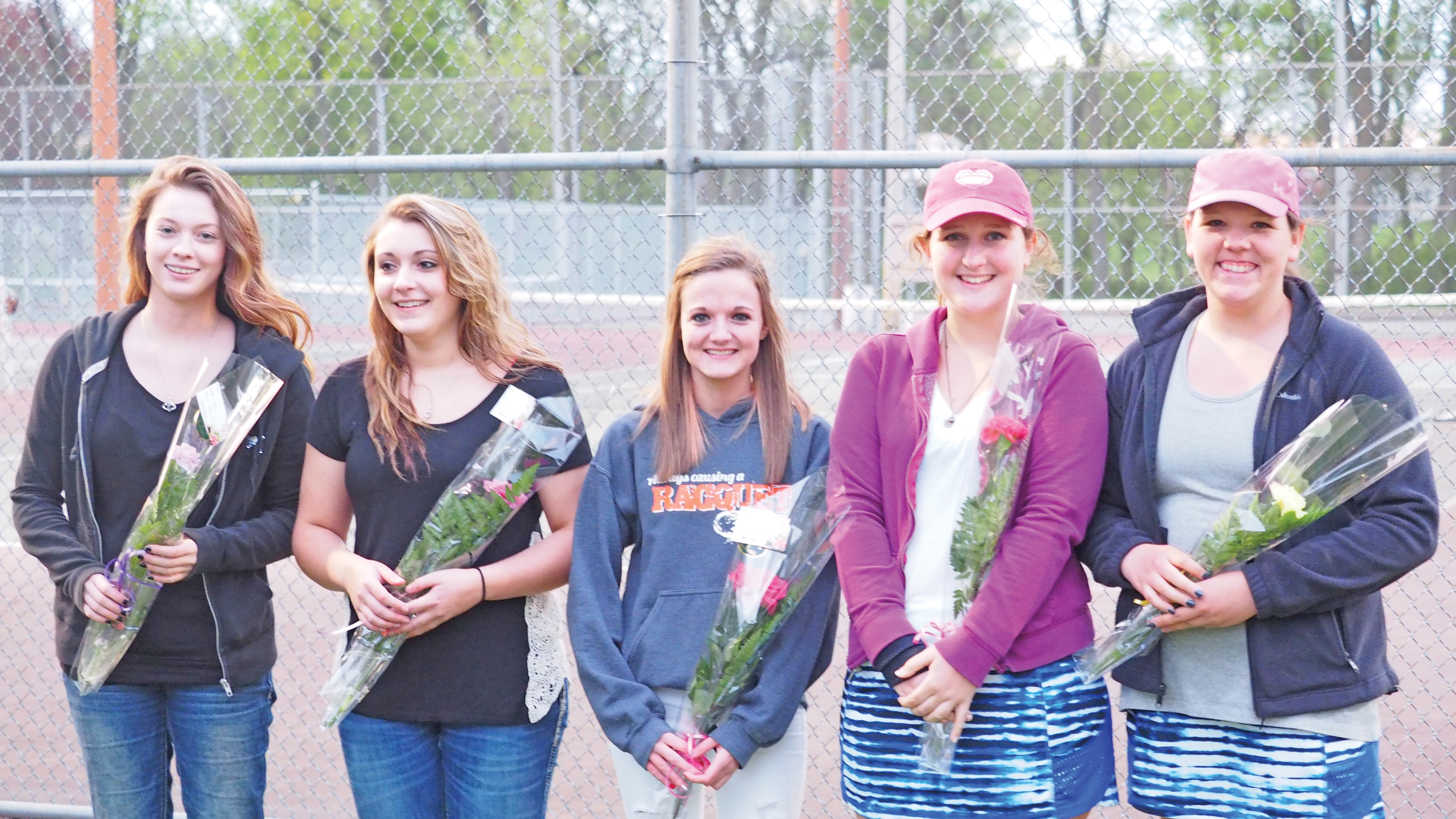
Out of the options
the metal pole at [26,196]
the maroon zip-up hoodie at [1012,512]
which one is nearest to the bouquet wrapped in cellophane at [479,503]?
the maroon zip-up hoodie at [1012,512]

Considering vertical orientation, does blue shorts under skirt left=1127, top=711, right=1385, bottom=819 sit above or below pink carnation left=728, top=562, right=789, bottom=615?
below

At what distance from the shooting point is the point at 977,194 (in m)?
2.66

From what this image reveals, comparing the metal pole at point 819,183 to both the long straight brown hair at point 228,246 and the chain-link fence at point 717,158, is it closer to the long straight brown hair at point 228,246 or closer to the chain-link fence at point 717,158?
the chain-link fence at point 717,158

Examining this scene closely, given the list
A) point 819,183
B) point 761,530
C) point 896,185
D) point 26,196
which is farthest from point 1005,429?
point 819,183

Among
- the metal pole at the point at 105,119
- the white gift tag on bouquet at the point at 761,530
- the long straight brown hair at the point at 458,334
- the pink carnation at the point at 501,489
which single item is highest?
the metal pole at the point at 105,119

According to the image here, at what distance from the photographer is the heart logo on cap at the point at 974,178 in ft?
8.75

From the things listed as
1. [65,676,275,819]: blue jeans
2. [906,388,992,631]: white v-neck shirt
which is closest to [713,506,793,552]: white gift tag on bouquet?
[906,388,992,631]: white v-neck shirt

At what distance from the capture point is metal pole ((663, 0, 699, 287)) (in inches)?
136

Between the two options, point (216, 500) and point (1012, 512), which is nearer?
point (1012, 512)

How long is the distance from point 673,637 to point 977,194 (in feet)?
3.56

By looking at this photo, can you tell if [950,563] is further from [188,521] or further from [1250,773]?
[188,521]

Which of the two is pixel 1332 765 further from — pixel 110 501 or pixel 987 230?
pixel 110 501

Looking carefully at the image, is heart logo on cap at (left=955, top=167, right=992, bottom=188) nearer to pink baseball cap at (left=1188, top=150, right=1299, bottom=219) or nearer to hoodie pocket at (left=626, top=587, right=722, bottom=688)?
pink baseball cap at (left=1188, top=150, right=1299, bottom=219)

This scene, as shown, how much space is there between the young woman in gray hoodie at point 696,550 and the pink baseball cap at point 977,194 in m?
0.43
